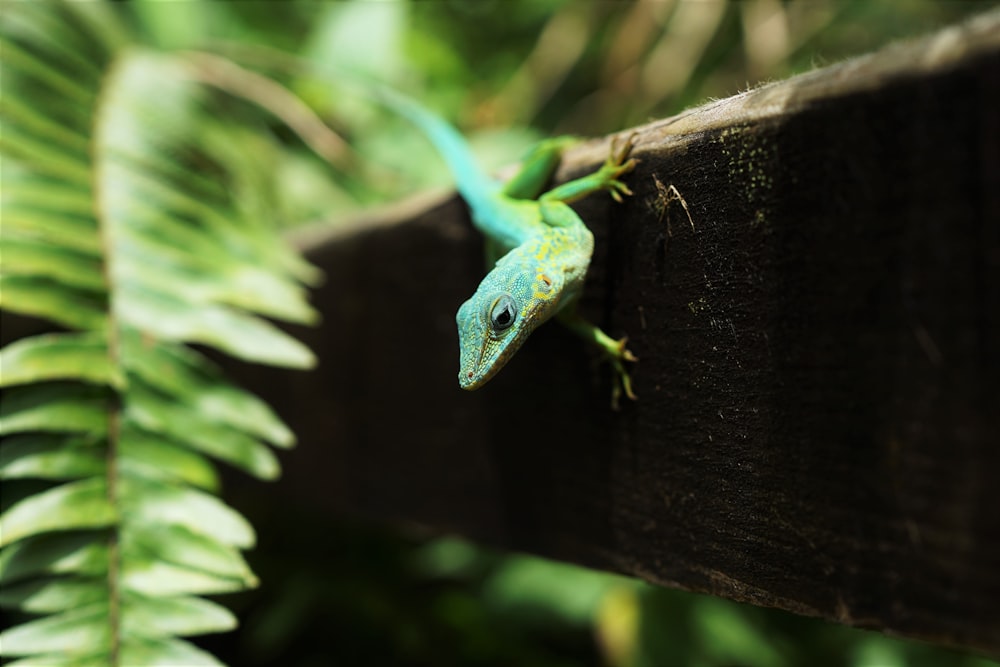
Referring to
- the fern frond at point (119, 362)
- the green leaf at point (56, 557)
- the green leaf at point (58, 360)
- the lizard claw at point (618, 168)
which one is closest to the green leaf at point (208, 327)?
the fern frond at point (119, 362)

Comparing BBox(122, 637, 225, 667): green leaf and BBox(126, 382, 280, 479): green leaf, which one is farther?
BBox(126, 382, 280, 479): green leaf

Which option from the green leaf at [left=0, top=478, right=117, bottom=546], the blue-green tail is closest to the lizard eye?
the blue-green tail

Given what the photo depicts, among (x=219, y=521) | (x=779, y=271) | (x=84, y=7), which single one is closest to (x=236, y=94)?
(x=84, y=7)

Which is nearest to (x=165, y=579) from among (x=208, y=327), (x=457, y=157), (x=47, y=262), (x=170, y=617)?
(x=170, y=617)

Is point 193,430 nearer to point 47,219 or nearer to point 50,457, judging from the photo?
point 50,457

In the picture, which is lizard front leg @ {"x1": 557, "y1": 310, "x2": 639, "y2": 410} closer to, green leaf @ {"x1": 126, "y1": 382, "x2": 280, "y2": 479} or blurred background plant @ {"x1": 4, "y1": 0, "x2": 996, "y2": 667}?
green leaf @ {"x1": 126, "y1": 382, "x2": 280, "y2": 479}

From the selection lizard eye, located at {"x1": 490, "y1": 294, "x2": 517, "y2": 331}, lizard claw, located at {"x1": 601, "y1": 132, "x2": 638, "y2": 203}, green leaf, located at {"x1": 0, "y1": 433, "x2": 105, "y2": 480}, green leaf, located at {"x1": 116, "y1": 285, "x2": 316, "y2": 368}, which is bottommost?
green leaf, located at {"x1": 0, "y1": 433, "x2": 105, "y2": 480}

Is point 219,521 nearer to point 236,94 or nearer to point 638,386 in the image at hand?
point 638,386
